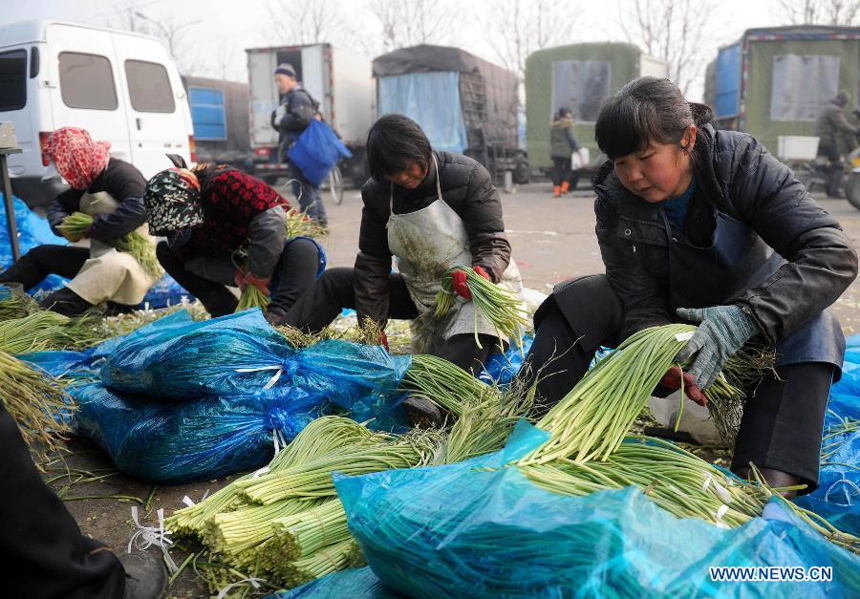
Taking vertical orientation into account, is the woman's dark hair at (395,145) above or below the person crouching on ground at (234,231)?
above

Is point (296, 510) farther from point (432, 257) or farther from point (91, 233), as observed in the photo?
point (91, 233)

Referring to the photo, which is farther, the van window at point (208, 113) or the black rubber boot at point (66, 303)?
the van window at point (208, 113)

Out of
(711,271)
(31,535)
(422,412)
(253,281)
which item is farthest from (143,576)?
(253,281)

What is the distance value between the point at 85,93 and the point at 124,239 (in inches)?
164

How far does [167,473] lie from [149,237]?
245 centimetres

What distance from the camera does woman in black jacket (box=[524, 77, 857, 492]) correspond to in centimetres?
175

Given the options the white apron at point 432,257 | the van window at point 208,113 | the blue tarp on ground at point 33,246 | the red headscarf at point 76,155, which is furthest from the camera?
the van window at point 208,113

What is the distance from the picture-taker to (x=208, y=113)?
60.7 ft

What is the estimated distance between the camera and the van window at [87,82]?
7520 mm

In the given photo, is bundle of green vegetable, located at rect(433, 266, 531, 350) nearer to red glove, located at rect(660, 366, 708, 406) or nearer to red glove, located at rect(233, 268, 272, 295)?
red glove, located at rect(660, 366, 708, 406)

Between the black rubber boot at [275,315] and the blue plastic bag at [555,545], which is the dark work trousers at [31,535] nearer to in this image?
the blue plastic bag at [555,545]

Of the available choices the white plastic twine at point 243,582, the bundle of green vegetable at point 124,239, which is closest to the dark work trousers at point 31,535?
the white plastic twine at point 243,582

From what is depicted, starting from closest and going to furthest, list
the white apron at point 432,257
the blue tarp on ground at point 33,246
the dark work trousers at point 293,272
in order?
the white apron at point 432,257 → the dark work trousers at point 293,272 → the blue tarp on ground at point 33,246

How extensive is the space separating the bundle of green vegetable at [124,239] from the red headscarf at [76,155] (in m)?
0.22
